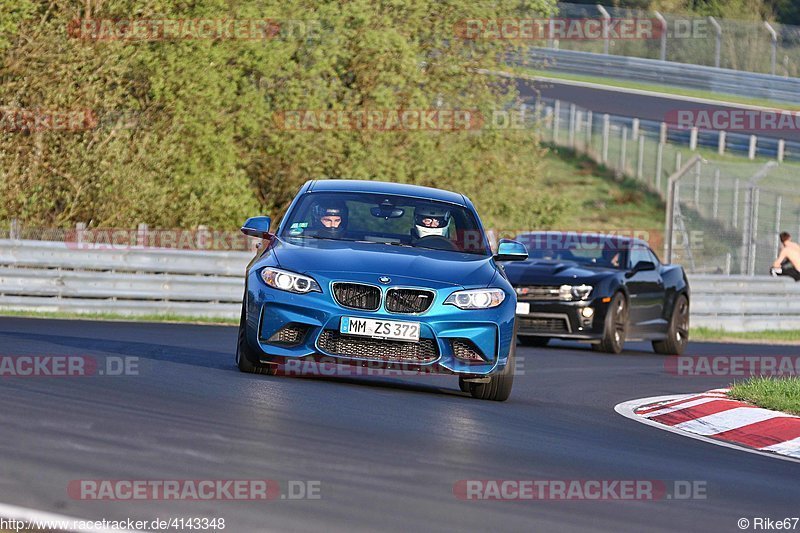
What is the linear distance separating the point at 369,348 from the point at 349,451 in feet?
10.4

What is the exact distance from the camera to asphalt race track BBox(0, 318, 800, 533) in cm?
607

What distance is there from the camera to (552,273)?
19.8 meters

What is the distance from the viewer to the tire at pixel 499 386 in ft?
37.0

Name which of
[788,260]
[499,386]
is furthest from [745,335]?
[499,386]

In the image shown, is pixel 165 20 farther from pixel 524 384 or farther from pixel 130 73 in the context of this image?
pixel 524 384

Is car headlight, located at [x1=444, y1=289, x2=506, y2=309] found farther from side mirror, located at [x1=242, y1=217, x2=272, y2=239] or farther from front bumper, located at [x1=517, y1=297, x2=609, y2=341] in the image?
front bumper, located at [x1=517, y1=297, x2=609, y2=341]

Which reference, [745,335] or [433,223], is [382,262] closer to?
[433,223]

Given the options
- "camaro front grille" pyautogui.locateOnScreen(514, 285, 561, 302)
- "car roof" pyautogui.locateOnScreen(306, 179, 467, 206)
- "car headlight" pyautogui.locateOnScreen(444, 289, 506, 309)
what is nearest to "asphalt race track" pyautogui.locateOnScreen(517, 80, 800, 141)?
"camaro front grille" pyautogui.locateOnScreen(514, 285, 561, 302)

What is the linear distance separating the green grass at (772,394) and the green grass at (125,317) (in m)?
9.43

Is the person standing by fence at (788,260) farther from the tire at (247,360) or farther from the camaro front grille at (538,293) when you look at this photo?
the tire at (247,360)

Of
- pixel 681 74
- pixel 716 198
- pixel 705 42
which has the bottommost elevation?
pixel 716 198

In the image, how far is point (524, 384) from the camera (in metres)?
13.8

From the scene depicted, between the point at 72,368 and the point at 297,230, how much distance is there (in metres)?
1.97

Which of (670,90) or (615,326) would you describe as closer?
(615,326)
